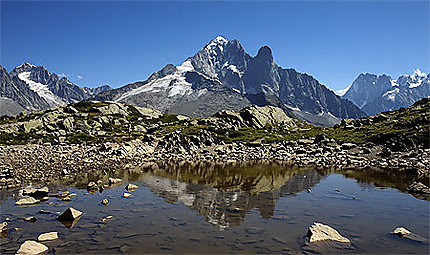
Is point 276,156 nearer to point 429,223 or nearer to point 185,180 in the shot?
point 185,180

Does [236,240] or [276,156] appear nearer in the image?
[236,240]

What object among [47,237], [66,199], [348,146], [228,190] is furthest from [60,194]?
[348,146]

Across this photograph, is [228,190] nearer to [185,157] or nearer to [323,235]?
[323,235]

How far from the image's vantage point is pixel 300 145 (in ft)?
227

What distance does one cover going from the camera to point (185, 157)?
57406 mm

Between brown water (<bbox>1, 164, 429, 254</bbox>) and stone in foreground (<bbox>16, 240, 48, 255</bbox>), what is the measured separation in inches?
17.9

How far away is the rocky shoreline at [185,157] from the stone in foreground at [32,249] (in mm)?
15133

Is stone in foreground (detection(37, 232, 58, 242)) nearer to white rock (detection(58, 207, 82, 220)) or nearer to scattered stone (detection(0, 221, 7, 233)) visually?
A: scattered stone (detection(0, 221, 7, 233))

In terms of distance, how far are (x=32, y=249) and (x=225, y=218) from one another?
32.1ft

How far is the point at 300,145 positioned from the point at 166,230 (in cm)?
5957

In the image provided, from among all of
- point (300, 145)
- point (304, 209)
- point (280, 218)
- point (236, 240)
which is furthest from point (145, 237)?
point (300, 145)

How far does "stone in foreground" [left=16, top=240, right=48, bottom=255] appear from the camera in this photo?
11.4 metres

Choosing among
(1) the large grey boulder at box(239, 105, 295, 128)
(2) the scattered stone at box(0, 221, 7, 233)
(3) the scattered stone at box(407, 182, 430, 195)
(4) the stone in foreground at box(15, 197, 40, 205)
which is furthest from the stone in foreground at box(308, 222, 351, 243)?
(1) the large grey boulder at box(239, 105, 295, 128)

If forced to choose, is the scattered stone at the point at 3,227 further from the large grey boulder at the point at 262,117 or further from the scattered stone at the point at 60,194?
the large grey boulder at the point at 262,117
